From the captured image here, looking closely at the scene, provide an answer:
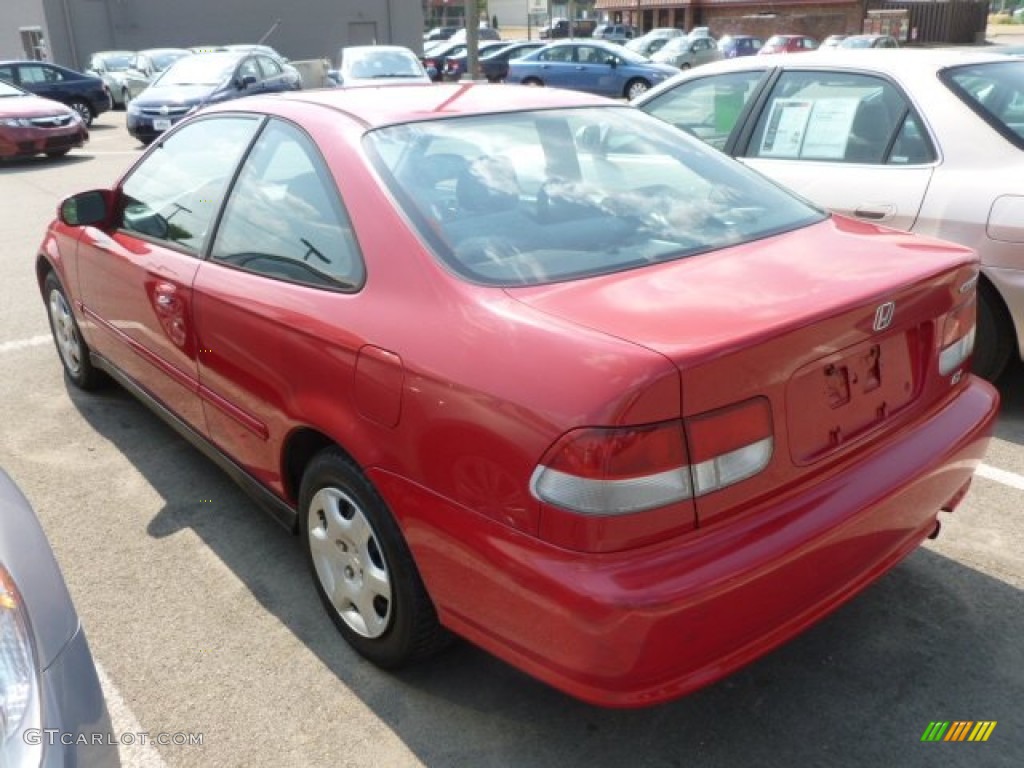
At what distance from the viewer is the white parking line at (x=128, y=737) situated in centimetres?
236

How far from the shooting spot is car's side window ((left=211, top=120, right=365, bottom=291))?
101 inches

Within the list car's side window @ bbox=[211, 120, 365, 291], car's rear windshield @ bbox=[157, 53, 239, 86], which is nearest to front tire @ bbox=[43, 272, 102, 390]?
car's side window @ bbox=[211, 120, 365, 291]

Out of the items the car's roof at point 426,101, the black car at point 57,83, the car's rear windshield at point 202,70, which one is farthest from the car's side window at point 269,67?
the car's roof at point 426,101

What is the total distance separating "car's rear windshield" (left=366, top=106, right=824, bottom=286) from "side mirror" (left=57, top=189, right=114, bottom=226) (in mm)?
1705

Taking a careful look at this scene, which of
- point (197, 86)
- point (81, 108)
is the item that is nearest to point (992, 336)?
point (197, 86)

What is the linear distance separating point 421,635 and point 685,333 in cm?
109

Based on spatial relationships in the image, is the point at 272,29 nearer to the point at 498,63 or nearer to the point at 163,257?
the point at 498,63

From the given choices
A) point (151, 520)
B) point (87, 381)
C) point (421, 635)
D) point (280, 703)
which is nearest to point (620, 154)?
point (421, 635)

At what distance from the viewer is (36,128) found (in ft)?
45.9

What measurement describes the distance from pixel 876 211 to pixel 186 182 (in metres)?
3.01

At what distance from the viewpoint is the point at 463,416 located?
2.05 m

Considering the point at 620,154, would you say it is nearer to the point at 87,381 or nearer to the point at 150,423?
the point at 150,423

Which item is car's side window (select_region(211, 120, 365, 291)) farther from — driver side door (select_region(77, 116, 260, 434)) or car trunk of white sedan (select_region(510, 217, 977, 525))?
car trunk of white sedan (select_region(510, 217, 977, 525))

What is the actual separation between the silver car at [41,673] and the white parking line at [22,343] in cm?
420
